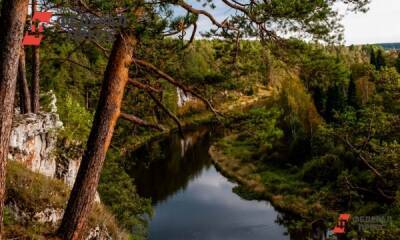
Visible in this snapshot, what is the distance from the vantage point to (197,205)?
28.7m

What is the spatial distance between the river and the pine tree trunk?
11391 millimetres

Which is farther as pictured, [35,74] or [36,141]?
[35,74]

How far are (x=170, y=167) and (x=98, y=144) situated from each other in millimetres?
32540

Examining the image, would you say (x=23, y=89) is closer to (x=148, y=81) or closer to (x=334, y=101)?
(x=148, y=81)

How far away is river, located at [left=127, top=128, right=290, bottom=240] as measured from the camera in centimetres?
2369

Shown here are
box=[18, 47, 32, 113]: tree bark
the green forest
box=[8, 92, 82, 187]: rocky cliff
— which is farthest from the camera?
box=[18, 47, 32, 113]: tree bark

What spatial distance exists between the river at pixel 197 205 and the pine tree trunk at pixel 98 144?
37.4 ft

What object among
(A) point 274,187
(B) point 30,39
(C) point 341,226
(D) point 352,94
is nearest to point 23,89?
(B) point 30,39

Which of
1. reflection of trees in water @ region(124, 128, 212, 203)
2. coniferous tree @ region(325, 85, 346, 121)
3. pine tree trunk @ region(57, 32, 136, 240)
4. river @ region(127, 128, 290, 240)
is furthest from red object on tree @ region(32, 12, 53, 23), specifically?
coniferous tree @ region(325, 85, 346, 121)

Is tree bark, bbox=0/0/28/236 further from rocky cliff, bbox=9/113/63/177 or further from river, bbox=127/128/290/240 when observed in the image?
river, bbox=127/128/290/240

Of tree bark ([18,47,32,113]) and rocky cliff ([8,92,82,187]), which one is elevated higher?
tree bark ([18,47,32,113])

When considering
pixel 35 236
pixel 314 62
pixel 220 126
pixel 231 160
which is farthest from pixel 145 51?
pixel 231 160

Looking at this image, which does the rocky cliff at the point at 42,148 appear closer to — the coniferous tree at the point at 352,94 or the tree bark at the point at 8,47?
the tree bark at the point at 8,47

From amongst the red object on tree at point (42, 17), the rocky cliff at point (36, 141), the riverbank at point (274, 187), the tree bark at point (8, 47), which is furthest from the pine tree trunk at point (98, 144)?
the riverbank at point (274, 187)
